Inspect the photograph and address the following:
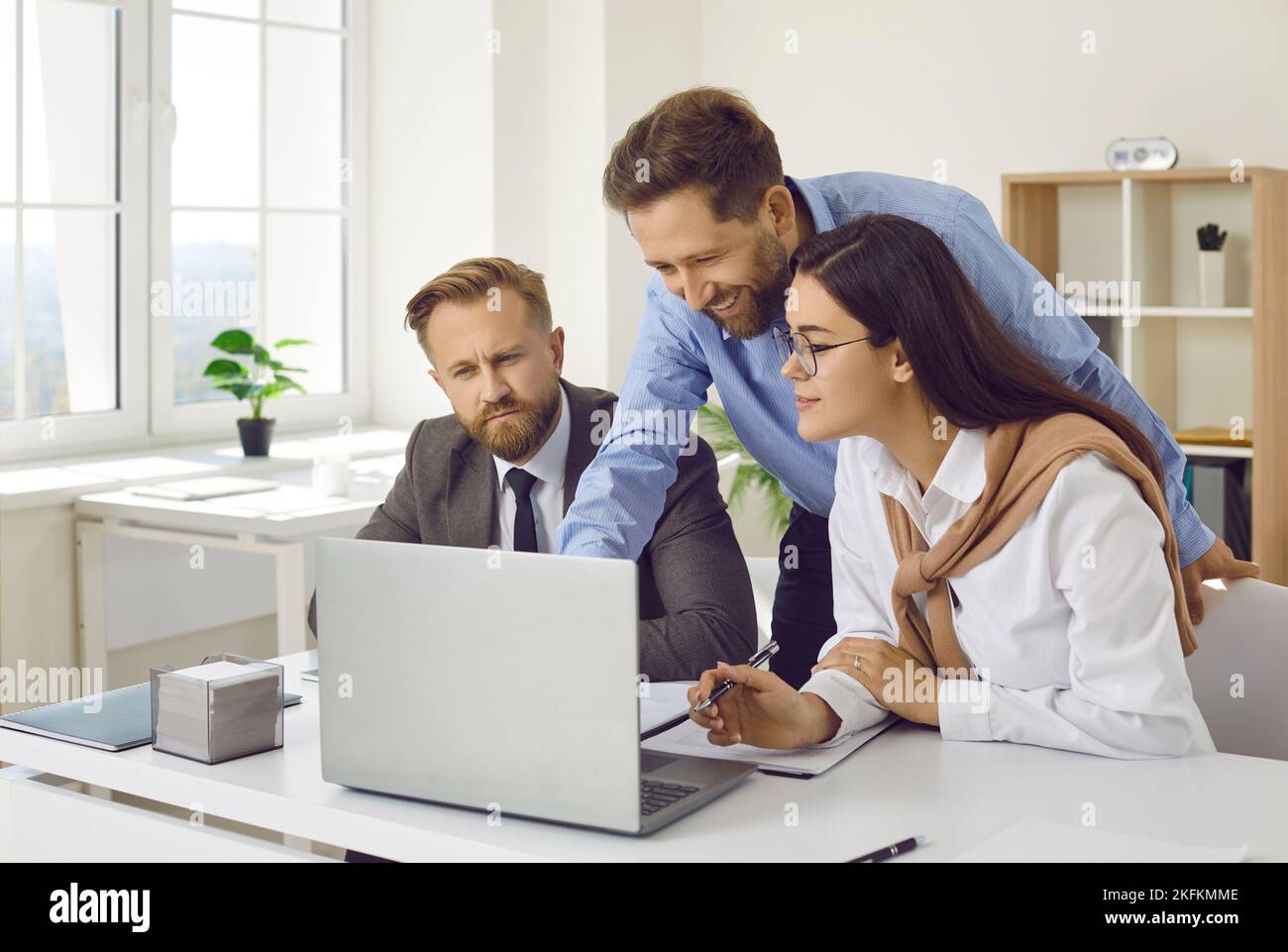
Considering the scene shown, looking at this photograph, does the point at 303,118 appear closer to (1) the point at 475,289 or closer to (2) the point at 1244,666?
(1) the point at 475,289

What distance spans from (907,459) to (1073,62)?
2.92m

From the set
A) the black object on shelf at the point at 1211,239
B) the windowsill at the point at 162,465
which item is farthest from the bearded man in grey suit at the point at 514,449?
the black object on shelf at the point at 1211,239

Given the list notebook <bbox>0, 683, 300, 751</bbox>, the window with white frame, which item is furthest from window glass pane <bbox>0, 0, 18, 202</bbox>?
notebook <bbox>0, 683, 300, 751</bbox>

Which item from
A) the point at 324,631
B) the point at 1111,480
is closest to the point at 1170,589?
the point at 1111,480

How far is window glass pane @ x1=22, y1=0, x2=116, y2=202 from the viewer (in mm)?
3555

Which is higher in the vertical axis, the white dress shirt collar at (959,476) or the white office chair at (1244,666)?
the white dress shirt collar at (959,476)

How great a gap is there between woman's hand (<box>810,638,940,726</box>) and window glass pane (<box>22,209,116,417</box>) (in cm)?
259

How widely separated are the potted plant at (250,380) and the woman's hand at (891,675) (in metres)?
2.27

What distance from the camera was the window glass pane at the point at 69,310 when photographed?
11.8 feet

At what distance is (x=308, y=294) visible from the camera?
14.3 ft

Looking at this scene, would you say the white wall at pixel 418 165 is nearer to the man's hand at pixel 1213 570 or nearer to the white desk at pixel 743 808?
the man's hand at pixel 1213 570

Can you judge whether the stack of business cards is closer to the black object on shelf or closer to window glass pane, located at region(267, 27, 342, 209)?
window glass pane, located at region(267, 27, 342, 209)

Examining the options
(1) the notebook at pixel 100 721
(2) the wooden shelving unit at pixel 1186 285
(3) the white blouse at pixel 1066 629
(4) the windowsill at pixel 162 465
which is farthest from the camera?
(2) the wooden shelving unit at pixel 1186 285

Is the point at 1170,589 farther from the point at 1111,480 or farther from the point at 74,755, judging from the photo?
the point at 74,755
